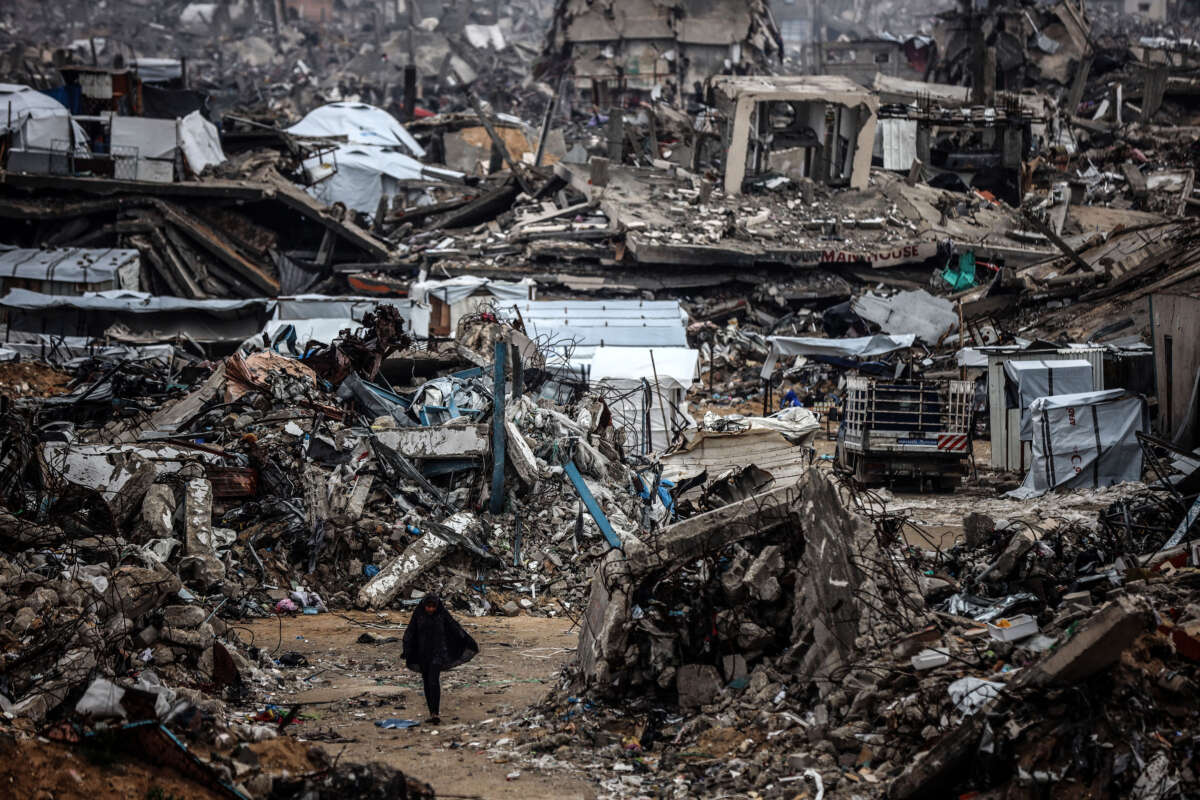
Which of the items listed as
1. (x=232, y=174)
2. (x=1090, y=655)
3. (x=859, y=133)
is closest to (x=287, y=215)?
(x=232, y=174)

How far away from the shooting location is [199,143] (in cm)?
2792

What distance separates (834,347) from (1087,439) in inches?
237

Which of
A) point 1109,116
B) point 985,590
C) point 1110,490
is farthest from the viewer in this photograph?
point 1109,116

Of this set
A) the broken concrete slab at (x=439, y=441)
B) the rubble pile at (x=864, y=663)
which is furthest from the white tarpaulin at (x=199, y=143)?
the rubble pile at (x=864, y=663)

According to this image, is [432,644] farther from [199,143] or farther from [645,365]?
[199,143]

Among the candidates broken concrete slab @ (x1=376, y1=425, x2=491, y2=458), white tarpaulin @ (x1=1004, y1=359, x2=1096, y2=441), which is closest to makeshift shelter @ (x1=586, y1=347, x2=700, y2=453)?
broken concrete slab @ (x1=376, y1=425, x2=491, y2=458)

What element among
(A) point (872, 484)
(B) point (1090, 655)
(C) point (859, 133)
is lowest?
(A) point (872, 484)

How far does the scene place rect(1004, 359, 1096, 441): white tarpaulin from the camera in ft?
48.0

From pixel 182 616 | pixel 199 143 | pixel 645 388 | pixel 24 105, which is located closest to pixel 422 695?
pixel 182 616

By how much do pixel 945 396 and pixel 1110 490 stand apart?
2.64 metres

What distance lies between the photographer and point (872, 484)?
1508 cm

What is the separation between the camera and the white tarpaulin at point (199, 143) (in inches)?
1059

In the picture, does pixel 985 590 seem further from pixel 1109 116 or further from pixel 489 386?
pixel 1109 116

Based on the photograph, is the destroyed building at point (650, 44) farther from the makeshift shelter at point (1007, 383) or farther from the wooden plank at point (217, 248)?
the makeshift shelter at point (1007, 383)
